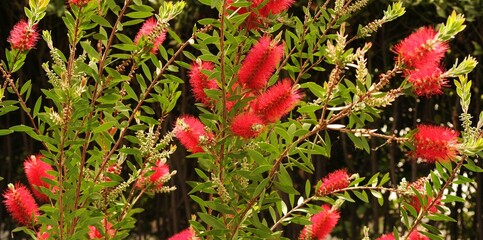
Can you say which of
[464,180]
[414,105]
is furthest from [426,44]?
[414,105]

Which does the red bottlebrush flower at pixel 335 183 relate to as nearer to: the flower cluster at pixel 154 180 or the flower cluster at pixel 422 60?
the flower cluster at pixel 422 60

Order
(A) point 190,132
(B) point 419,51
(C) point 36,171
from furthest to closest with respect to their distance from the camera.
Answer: (C) point 36,171 → (A) point 190,132 → (B) point 419,51

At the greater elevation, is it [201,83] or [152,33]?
[152,33]

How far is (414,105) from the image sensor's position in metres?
4.20

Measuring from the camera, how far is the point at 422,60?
5.29 feet

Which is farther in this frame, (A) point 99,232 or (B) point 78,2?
(A) point 99,232

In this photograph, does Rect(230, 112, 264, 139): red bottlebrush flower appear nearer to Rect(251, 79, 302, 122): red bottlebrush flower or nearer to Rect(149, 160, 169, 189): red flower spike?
Rect(251, 79, 302, 122): red bottlebrush flower

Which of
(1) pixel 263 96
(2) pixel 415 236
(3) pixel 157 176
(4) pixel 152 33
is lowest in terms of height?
(2) pixel 415 236

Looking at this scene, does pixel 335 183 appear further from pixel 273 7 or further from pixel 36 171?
pixel 36 171

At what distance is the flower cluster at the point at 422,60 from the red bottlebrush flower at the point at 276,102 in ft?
0.72

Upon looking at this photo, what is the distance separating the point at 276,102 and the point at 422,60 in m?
Answer: 0.29

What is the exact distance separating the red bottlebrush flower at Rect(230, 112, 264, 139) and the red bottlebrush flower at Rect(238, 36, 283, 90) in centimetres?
7

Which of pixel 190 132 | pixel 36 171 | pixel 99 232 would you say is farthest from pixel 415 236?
pixel 36 171

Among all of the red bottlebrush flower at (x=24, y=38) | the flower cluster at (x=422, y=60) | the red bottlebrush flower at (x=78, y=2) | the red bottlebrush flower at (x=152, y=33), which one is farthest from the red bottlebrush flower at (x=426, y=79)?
the red bottlebrush flower at (x=24, y=38)
